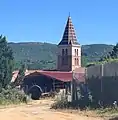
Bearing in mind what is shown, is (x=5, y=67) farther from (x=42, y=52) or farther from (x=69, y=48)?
(x=42, y=52)

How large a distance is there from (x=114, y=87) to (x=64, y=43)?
84450 millimetres

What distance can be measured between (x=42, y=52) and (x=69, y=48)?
7842 cm

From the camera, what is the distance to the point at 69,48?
105 m

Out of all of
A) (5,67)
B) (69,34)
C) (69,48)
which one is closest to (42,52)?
(69,34)

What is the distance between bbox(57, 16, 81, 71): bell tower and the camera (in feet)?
339

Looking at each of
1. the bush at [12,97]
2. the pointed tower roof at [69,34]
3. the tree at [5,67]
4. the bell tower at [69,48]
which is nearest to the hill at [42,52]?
the bell tower at [69,48]

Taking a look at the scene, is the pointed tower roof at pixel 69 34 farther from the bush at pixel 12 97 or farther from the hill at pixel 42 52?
the bush at pixel 12 97

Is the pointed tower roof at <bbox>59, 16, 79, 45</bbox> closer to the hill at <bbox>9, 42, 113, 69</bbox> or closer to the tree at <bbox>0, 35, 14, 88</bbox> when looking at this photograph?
the hill at <bbox>9, 42, 113, 69</bbox>

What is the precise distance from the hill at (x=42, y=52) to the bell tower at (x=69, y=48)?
157 feet

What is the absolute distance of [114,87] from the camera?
876 inches

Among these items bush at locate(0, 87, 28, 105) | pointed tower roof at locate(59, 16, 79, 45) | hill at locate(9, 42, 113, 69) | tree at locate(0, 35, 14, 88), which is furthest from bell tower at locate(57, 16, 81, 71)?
bush at locate(0, 87, 28, 105)

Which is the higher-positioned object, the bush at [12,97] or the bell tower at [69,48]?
the bell tower at [69,48]

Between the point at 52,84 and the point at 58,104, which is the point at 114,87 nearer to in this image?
the point at 58,104

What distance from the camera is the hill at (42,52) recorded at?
16300 centimetres
